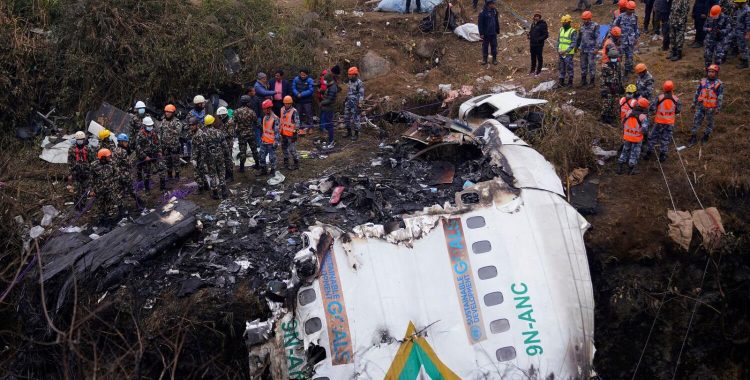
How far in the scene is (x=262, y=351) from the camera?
6223 millimetres

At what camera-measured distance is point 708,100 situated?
9.27 m

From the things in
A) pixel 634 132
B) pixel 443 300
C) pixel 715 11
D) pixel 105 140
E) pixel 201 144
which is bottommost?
pixel 443 300

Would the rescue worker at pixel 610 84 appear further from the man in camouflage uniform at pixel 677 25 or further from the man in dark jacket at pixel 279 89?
the man in dark jacket at pixel 279 89

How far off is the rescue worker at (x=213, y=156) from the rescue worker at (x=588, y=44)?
21.4ft

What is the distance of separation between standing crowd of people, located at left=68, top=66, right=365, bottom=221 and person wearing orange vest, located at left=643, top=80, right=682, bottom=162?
15.6ft

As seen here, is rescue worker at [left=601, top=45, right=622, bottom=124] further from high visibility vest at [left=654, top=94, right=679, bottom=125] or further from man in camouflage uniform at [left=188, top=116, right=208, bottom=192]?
man in camouflage uniform at [left=188, top=116, right=208, bottom=192]

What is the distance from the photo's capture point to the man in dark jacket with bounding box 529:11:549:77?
12.1 meters

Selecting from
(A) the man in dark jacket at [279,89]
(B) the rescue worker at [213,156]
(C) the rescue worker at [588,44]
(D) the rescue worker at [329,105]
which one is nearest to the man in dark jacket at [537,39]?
(C) the rescue worker at [588,44]

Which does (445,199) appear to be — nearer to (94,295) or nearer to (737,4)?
(94,295)

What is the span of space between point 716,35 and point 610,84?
8.48 ft

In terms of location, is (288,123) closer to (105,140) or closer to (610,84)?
(105,140)

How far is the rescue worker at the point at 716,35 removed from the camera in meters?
11.1

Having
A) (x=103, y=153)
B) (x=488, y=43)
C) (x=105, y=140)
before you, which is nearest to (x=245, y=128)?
(x=105, y=140)

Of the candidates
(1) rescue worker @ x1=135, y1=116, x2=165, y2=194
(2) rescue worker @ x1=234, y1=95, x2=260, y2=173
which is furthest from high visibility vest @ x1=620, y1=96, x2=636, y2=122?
(1) rescue worker @ x1=135, y1=116, x2=165, y2=194
